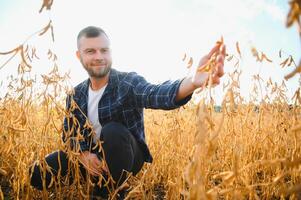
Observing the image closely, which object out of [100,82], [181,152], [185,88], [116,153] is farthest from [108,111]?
[185,88]

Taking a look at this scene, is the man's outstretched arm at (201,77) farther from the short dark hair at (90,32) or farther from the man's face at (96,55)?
the short dark hair at (90,32)

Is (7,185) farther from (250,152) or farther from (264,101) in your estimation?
(264,101)

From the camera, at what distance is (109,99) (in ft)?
6.84

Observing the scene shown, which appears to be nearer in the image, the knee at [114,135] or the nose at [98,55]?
the knee at [114,135]

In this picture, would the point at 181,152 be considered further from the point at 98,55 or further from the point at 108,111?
the point at 98,55

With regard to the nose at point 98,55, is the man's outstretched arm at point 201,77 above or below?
below

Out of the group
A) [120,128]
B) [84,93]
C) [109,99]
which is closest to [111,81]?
[109,99]

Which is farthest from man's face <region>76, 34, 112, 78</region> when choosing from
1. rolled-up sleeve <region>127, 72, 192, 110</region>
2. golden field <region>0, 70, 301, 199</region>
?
golden field <region>0, 70, 301, 199</region>

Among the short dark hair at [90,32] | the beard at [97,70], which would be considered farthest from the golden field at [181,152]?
the short dark hair at [90,32]

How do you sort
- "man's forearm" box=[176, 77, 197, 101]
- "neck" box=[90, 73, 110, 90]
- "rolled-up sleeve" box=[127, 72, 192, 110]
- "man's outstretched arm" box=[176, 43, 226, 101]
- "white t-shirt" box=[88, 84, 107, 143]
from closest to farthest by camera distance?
"man's outstretched arm" box=[176, 43, 226, 101] → "man's forearm" box=[176, 77, 197, 101] → "rolled-up sleeve" box=[127, 72, 192, 110] → "white t-shirt" box=[88, 84, 107, 143] → "neck" box=[90, 73, 110, 90]

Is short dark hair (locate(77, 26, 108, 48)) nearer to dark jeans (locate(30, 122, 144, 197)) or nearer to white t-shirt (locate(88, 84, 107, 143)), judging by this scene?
white t-shirt (locate(88, 84, 107, 143))

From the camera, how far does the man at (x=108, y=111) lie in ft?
5.25

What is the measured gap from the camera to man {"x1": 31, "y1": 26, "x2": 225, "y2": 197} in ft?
5.25

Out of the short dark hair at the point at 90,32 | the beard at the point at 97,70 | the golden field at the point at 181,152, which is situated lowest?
the golden field at the point at 181,152
